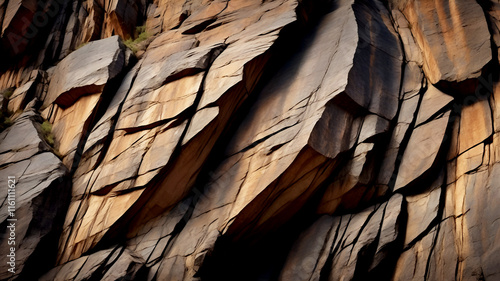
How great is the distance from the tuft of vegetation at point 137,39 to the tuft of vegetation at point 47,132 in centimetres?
451

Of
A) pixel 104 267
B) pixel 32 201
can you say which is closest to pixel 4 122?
pixel 32 201

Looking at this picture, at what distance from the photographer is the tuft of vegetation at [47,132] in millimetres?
14750

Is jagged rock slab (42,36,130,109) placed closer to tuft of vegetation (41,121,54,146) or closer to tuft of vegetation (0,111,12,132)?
tuft of vegetation (41,121,54,146)

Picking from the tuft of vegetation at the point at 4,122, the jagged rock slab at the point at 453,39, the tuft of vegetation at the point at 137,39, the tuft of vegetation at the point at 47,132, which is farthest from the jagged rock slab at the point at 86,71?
the jagged rock slab at the point at 453,39

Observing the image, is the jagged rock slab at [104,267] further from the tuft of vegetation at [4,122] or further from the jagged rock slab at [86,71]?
the tuft of vegetation at [4,122]

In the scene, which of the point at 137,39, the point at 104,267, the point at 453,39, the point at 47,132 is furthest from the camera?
the point at 137,39

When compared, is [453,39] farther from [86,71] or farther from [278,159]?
[86,71]

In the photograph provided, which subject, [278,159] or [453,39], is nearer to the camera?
[278,159]

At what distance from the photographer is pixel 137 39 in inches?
714

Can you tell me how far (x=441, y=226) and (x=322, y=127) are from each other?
4.08 m

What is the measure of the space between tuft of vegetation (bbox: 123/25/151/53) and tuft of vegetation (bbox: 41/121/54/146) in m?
4.51

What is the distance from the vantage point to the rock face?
36.5 feet

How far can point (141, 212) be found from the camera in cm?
1246

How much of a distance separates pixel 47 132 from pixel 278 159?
895cm
